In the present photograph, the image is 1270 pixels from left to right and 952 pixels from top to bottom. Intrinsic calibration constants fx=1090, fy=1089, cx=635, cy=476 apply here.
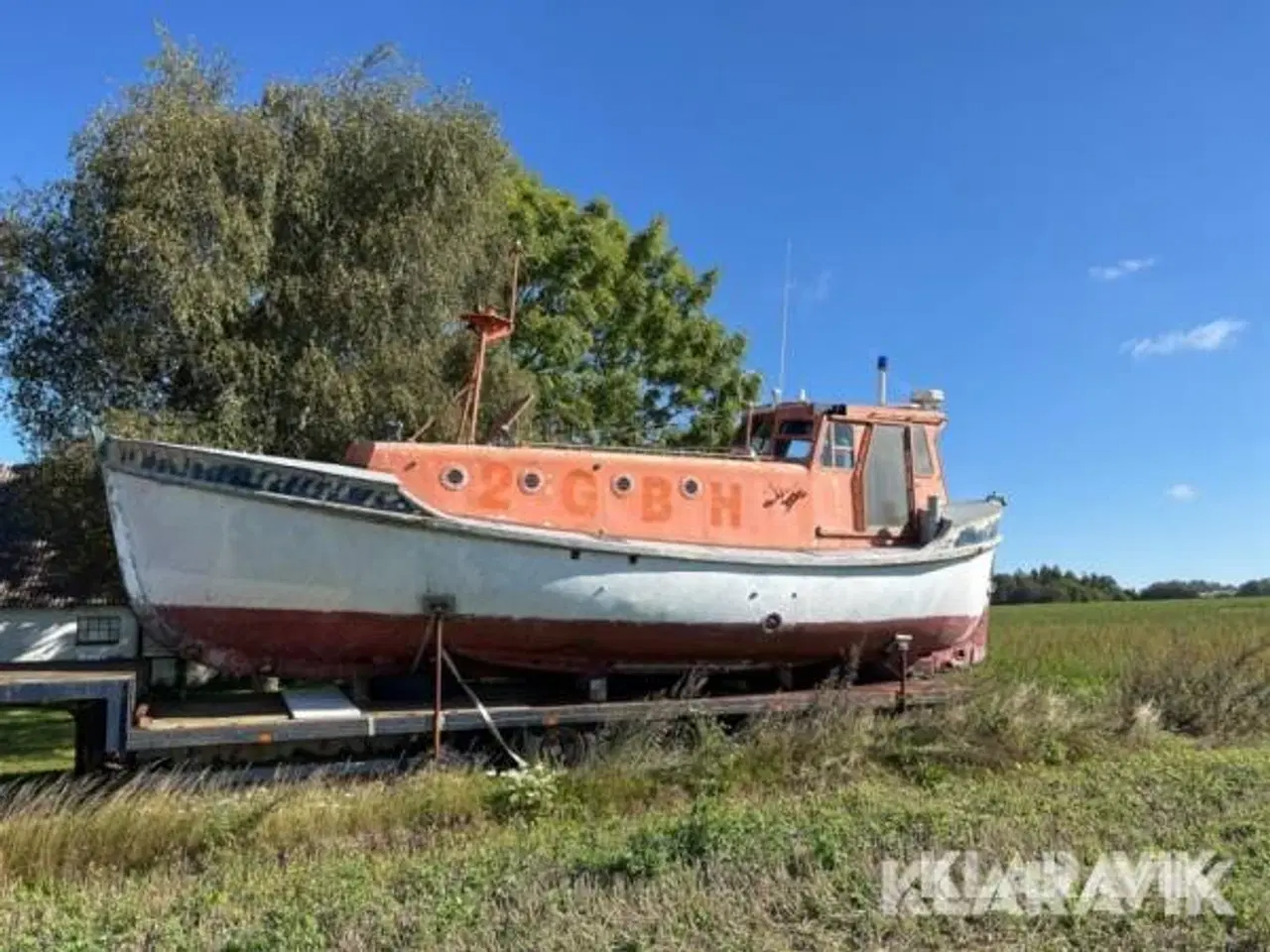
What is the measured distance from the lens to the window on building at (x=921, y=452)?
10719mm

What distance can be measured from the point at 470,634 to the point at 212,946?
4.13 metres

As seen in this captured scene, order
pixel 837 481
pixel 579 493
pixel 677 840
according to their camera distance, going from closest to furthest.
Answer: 1. pixel 677 840
2. pixel 579 493
3. pixel 837 481

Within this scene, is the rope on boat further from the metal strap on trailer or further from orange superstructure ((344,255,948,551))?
the metal strap on trailer

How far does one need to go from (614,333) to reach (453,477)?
38.4 ft

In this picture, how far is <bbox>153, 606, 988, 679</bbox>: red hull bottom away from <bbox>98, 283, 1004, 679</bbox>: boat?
2cm

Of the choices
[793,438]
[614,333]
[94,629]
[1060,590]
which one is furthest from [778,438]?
[1060,590]

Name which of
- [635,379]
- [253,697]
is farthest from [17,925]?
[635,379]

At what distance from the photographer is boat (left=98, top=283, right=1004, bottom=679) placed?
8008 mm

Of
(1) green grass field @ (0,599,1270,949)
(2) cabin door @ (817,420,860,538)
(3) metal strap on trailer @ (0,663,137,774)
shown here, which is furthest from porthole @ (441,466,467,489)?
(2) cabin door @ (817,420,860,538)

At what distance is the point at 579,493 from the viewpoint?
29.4 ft

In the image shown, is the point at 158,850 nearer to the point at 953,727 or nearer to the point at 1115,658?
the point at 953,727

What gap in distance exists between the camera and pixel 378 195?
14.3m
